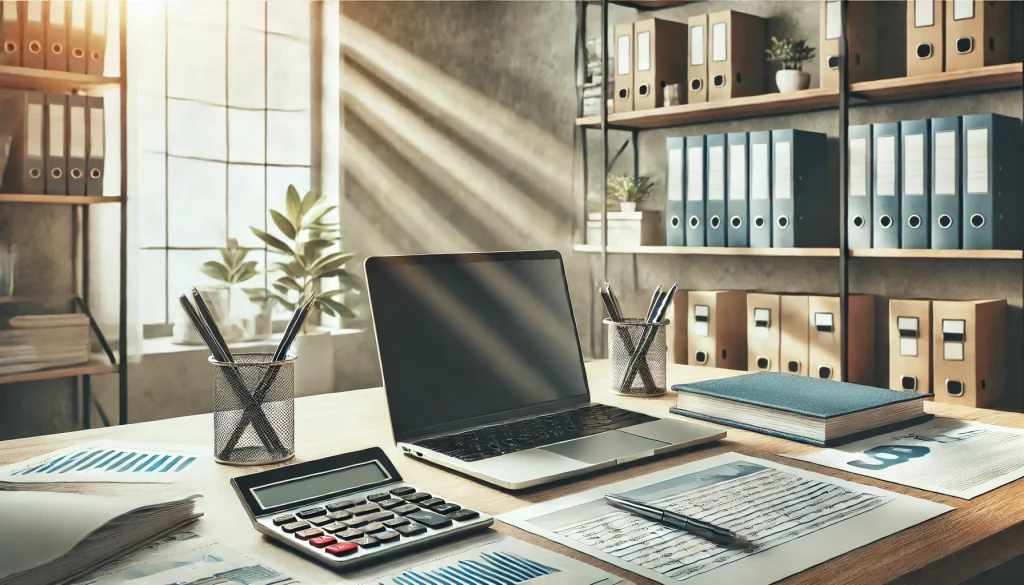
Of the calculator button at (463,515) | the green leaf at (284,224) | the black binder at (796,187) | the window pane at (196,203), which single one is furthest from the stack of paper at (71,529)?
the window pane at (196,203)

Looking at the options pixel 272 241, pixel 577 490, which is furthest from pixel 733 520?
pixel 272 241

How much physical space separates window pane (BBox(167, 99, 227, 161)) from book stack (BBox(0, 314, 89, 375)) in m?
1.08

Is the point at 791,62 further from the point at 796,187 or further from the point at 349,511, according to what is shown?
the point at 349,511

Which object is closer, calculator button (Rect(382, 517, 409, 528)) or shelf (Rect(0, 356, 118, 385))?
calculator button (Rect(382, 517, 409, 528))

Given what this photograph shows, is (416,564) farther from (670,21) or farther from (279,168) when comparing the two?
(279,168)

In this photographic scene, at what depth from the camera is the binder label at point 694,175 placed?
10.1ft

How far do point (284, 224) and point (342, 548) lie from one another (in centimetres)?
323

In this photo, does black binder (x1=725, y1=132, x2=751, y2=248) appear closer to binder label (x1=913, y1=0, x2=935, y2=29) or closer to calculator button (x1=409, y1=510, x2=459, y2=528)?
binder label (x1=913, y1=0, x2=935, y2=29)

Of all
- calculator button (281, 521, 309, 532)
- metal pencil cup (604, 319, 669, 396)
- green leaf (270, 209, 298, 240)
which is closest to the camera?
calculator button (281, 521, 309, 532)

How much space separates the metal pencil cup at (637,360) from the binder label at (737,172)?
1.58 metres

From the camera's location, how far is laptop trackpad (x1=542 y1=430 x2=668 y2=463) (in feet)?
3.43

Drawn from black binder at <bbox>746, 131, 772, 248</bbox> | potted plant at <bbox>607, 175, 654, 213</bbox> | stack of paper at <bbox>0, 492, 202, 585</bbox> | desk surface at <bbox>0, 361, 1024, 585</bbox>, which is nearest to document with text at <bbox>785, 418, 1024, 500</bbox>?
desk surface at <bbox>0, 361, 1024, 585</bbox>

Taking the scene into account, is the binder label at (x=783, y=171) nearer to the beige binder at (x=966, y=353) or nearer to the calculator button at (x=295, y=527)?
the beige binder at (x=966, y=353)

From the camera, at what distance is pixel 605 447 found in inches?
42.8
